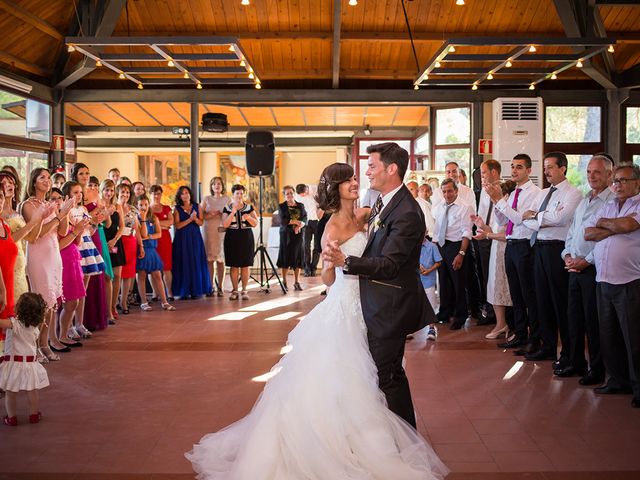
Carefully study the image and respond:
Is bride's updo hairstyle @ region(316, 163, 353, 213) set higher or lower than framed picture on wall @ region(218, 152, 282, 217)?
lower

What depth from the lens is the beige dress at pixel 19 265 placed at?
208 inches

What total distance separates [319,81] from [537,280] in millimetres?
7905

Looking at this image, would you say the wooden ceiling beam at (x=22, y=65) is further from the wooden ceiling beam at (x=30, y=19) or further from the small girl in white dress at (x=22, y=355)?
the small girl in white dress at (x=22, y=355)

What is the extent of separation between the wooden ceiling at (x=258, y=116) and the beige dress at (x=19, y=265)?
944cm

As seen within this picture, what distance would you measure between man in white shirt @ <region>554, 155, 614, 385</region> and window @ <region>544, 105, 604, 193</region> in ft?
27.3

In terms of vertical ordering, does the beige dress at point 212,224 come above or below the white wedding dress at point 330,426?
above

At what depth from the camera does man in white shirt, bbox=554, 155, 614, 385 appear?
5012 mm

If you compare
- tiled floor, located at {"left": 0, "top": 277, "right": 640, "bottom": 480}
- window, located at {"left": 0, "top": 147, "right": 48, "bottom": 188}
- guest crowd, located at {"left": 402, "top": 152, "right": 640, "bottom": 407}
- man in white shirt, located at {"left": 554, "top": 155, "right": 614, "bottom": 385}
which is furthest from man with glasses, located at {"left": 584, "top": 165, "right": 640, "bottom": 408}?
window, located at {"left": 0, "top": 147, "right": 48, "bottom": 188}

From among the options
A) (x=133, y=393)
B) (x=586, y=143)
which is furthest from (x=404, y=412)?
(x=586, y=143)

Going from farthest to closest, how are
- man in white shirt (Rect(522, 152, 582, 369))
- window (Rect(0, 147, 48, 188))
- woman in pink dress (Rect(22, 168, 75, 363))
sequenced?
window (Rect(0, 147, 48, 188)), woman in pink dress (Rect(22, 168, 75, 363)), man in white shirt (Rect(522, 152, 582, 369))

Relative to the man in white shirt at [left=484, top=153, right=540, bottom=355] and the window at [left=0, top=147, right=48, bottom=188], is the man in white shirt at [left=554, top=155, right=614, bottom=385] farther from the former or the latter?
the window at [left=0, top=147, right=48, bottom=188]

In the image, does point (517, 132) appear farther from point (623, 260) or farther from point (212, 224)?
point (623, 260)

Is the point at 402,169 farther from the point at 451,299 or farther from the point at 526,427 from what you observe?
the point at 451,299

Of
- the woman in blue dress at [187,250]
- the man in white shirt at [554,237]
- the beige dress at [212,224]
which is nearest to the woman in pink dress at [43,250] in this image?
the man in white shirt at [554,237]
